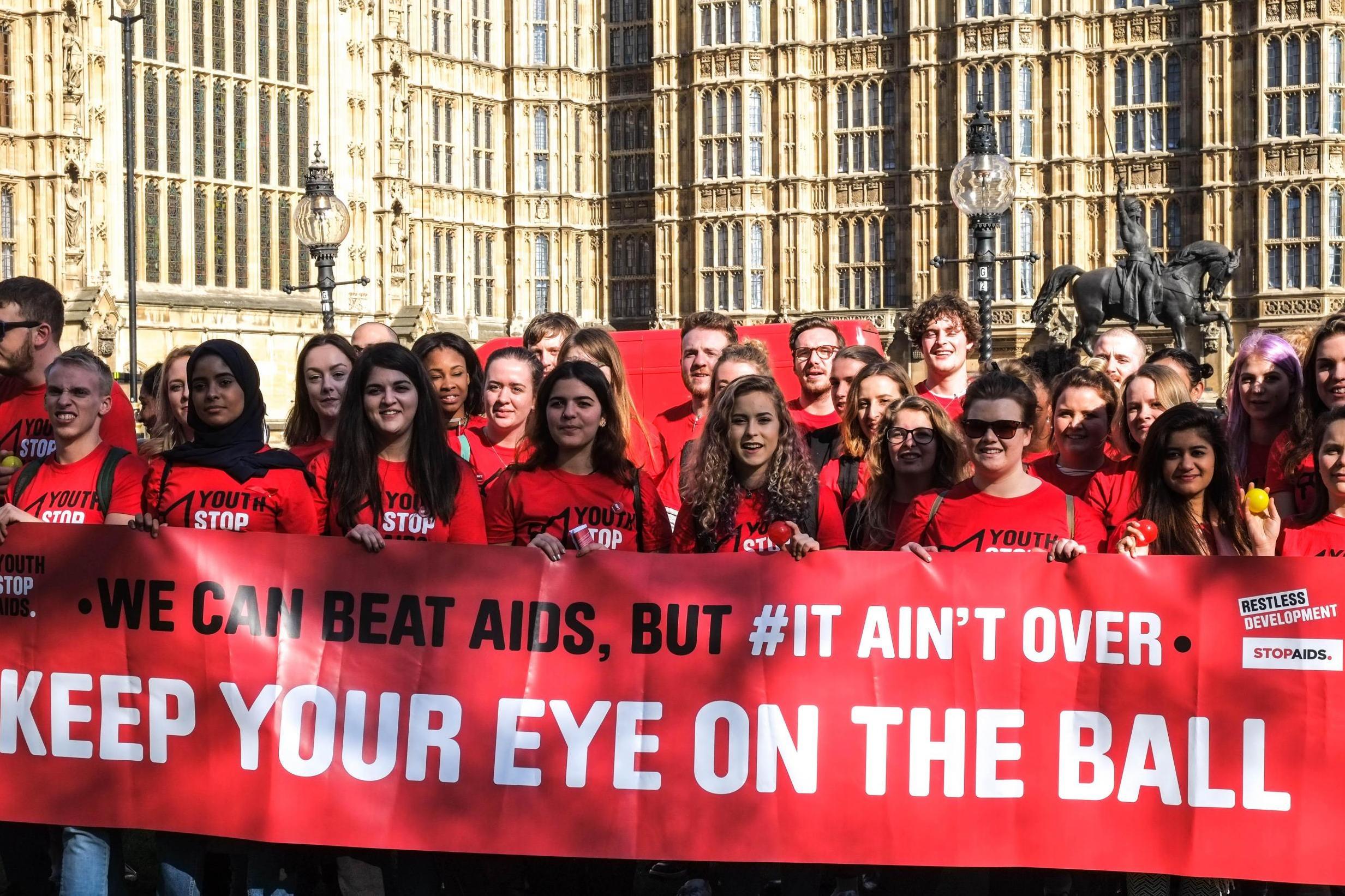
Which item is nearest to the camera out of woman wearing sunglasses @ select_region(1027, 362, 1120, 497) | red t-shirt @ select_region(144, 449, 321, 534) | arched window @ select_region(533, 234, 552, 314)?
red t-shirt @ select_region(144, 449, 321, 534)

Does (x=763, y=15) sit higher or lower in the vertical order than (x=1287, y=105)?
higher

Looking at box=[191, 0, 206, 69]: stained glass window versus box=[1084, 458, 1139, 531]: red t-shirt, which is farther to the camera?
box=[191, 0, 206, 69]: stained glass window

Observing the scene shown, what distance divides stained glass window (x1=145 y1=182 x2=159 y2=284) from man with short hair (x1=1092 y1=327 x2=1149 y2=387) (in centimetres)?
2791

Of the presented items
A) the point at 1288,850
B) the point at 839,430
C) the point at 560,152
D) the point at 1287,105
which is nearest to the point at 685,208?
the point at 560,152

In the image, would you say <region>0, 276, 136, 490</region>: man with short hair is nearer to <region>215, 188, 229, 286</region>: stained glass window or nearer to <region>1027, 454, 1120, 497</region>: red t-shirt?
<region>1027, 454, 1120, 497</region>: red t-shirt

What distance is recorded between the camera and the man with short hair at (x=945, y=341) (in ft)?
25.6

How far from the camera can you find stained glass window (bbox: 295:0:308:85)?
119 feet

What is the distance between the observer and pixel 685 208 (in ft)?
134

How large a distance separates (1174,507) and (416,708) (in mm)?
2310

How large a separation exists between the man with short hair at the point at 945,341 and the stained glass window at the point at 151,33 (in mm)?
28428

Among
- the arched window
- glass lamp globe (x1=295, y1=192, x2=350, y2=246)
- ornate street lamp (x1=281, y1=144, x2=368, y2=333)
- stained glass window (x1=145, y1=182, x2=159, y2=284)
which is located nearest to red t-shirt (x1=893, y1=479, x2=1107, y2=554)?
ornate street lamp (x1=281, y1=144, x2=368, y2=333)

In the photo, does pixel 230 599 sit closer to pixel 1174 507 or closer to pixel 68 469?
pixel 68 469

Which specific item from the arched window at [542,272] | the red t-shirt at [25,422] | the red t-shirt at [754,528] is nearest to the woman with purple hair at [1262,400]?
the red t-shirt at [754,528]

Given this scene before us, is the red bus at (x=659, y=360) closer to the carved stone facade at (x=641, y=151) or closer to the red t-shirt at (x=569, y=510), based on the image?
the red t-shirt at (x=569, y=510)
